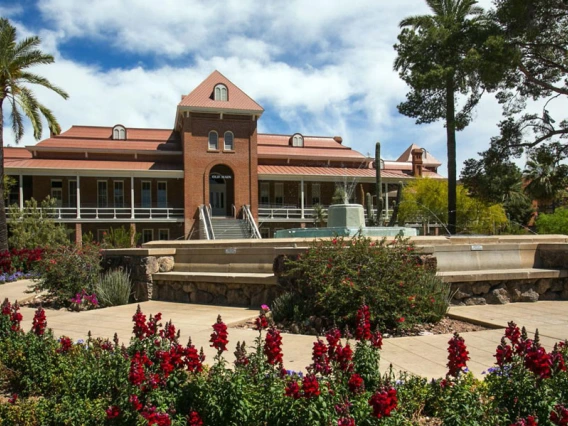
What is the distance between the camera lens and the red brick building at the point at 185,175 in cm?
3616

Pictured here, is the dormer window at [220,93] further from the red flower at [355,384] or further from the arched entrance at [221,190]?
the red flower at [355,384]

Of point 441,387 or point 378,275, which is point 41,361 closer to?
point 441,387

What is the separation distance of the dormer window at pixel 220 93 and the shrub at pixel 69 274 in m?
28.1

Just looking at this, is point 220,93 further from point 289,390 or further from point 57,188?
point 289,390

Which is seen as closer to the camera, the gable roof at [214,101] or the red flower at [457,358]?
the red flower at [457,358]

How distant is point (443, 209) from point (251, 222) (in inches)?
541

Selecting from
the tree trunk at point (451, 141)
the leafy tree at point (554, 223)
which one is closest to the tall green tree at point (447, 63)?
the tree trunk at point (451, 141)

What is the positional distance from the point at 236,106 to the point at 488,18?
62.7ft

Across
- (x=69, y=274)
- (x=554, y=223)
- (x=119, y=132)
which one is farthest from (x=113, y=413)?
(x=119, y=132)

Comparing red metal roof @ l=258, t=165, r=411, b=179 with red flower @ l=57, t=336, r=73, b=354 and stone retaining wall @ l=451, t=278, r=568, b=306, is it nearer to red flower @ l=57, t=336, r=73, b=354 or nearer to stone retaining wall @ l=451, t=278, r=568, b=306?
stone retaining wall @ l=451, t=278, r=568, b=306

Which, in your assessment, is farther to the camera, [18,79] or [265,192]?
[265,192]

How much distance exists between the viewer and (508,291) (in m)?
9.45

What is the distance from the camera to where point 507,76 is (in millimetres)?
23812

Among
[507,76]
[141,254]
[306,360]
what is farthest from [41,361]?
[507,76]
